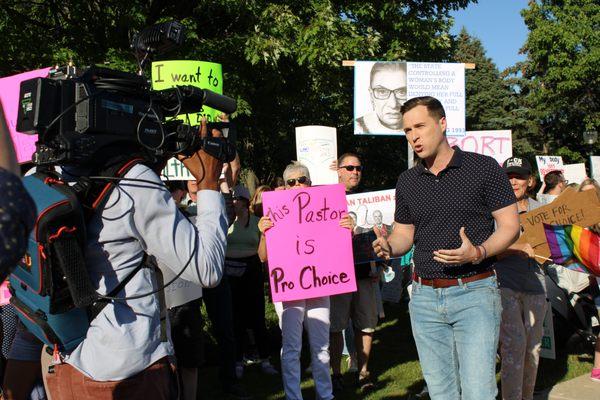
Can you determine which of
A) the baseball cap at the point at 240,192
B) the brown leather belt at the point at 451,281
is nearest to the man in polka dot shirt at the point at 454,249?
the brown leather belt at the point at 451,281

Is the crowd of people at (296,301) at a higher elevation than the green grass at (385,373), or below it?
higher

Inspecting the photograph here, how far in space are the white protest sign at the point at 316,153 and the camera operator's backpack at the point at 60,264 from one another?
243 inches

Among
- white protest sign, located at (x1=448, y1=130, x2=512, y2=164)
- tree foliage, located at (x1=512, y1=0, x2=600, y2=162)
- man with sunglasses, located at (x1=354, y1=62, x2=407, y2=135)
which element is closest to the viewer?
man with sunglasses, located at (x1=354, y1=62, x2=407, y2=135)

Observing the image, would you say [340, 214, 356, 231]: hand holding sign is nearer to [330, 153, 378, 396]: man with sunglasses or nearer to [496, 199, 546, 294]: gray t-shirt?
[330, 153, 378, 396]: man with sunglasses

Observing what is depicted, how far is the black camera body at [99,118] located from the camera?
2.16 m

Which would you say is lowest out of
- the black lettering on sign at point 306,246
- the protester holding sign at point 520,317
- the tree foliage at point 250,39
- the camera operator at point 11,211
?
the protester holding sign at point 520,317

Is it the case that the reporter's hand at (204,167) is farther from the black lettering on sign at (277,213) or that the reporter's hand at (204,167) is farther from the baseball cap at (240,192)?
the baseball cap at (240,192)

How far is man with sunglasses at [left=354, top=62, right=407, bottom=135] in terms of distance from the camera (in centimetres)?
825

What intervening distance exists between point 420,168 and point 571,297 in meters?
4.51

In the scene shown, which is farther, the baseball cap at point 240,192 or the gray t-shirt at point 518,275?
the baseball cap at point 240,192

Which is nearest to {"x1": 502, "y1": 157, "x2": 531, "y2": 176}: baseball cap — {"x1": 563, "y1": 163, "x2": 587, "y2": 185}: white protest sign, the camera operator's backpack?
the camera operator's backpack

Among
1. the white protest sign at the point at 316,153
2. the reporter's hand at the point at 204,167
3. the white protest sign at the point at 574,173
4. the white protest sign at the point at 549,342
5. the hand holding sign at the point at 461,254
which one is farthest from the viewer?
the white protest sign at the point at 574,173

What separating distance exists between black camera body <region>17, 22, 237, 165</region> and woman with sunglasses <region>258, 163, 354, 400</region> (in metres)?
3.10

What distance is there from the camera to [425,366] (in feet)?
12.6
